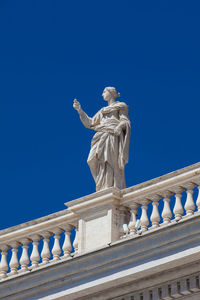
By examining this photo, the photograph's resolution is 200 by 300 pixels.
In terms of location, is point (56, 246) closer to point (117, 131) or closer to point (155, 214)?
point (155, 214)

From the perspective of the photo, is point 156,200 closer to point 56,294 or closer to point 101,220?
point 101,220

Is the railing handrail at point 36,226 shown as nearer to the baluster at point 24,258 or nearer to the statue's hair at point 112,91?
the baluster at point 24,258

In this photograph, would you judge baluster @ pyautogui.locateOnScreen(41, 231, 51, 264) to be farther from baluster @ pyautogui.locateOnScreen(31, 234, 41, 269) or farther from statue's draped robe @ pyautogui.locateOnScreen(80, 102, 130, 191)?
statue's draped robe @ pyautogui.locateOnScreen(80, 102, 130, 191)

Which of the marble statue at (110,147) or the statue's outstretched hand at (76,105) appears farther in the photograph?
the statue's outstretched hand at (76,105)

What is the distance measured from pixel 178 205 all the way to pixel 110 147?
2.18m

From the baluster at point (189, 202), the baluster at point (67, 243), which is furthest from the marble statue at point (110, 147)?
the baluster at point (189, 202)

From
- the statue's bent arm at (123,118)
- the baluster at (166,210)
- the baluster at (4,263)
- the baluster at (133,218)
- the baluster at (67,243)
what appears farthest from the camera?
the baluster at (4,263)

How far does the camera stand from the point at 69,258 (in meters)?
19.8

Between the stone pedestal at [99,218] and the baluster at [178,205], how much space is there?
117 centimetres

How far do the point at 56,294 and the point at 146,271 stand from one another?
1.91 meters

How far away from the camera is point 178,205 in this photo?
1947cm

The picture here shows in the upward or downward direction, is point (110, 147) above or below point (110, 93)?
below

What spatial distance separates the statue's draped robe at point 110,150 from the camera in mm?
20844

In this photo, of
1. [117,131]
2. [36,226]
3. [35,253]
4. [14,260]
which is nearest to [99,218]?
[36,226]
